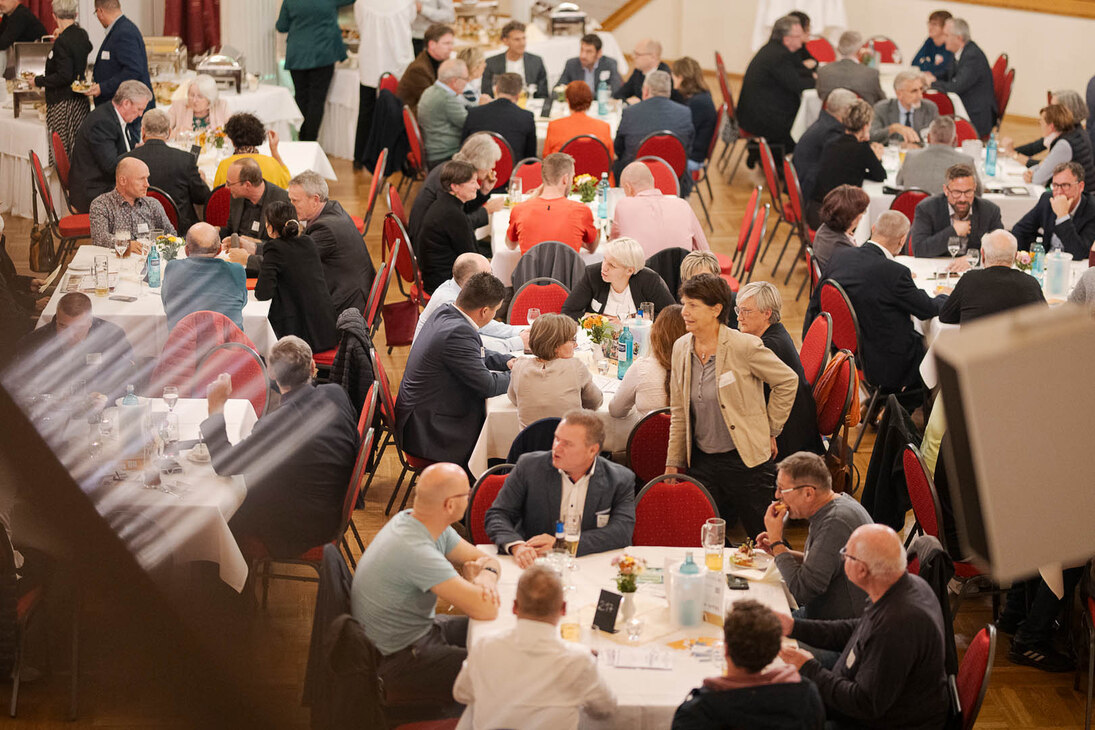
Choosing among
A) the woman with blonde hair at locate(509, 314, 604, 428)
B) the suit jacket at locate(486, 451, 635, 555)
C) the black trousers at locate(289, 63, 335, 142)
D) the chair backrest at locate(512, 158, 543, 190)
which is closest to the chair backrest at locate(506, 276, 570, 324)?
the woman with blonde hair at locate(509, 314, 604, 428)

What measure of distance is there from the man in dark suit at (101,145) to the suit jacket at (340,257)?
219 centimetres

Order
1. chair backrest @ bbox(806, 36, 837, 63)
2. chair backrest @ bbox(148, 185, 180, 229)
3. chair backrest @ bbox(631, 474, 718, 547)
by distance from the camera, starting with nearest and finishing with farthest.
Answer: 1. chair backrest @ bbox(631, 474, 718, 547)
2. chair backrest @ bbox(148, 185, 180, 229)
3. chair backrest @ bbox(806, 36, 837, 63)

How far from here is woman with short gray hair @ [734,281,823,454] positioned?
4766mm

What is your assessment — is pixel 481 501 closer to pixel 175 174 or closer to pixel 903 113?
pixel 175 174

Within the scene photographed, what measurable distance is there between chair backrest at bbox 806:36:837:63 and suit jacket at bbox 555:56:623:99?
2.45 metres

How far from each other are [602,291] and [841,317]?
1.18 m

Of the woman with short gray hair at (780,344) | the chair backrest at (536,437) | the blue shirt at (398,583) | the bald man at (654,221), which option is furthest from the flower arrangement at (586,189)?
the blue shirt at (398,583)

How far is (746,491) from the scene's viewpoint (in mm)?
4559

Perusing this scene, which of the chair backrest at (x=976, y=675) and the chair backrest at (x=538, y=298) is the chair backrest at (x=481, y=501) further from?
the chair backrest at (x=538, y=298)

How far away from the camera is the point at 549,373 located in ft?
15.2

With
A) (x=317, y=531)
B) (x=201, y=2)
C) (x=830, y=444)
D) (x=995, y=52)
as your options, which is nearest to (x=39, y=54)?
(x=201, y=2)

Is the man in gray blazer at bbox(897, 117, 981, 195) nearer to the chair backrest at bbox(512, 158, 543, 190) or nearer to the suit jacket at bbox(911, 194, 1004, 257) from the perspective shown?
the suit jacket at bbox(911, 194, 1004, 257)

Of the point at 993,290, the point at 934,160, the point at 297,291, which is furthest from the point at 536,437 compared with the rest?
the point at 934,160

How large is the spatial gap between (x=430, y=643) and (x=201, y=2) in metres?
9.41
